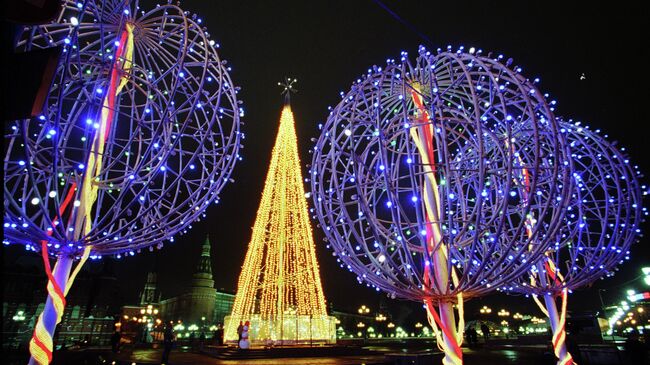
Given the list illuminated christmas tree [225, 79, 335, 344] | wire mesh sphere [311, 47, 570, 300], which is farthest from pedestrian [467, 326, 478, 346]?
wire mesh sphere [311, 47, 570, 300]

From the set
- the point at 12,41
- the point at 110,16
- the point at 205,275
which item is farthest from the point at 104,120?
the point at 205,275

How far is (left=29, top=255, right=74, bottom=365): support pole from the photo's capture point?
5.78m

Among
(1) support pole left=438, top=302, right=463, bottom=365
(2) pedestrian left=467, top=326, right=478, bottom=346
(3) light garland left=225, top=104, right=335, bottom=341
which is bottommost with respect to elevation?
(2) pedestrian left=467, top=326, right=478, bottom=346

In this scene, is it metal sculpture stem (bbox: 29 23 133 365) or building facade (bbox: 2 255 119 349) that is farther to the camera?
building facade (bbox: 2 255 119 349)

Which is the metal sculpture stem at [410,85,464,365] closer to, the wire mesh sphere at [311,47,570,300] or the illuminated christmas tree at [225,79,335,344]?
the wire mesh sphere at [311,47,570,300]

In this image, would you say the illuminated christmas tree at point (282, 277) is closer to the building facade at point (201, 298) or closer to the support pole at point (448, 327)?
the support pole at point (448, 327)

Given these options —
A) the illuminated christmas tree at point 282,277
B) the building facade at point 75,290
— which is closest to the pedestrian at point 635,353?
the illuminated christmas tree at point 282,277

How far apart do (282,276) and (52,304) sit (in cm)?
1236

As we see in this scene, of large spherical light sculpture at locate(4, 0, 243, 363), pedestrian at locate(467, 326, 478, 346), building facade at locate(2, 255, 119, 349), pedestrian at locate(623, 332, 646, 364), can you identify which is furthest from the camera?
building facade at locate(2, 255, 119, 349)

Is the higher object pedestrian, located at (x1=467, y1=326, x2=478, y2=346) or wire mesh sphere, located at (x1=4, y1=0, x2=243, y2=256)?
wire mesh sphere, located at (x1=4, y1=0, x2=243, y2=256)

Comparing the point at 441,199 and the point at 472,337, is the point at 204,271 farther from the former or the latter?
the point at 441,199

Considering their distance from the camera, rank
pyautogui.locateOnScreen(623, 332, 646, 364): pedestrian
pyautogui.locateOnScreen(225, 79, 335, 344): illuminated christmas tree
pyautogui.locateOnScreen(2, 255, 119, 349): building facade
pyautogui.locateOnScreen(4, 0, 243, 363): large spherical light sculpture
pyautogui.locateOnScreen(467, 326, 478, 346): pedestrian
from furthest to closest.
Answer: pyautogui.locateOnScreen(2, 255, 119, 349): building facade < pyautogui.locateOnScreen(467, 326, 478, 346): pedestrian < pyautogui.locateOnScreen(225, 79, 335, 344): illuminated christmas tree < pyautogui.locateOnScreen(623, 332, 646, 364): pedestrian < pyautogui.locateOnScreen(4, 0, 243, 363): large spherical light sculpture

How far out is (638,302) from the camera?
27125mm

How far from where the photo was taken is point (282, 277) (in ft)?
58.2
